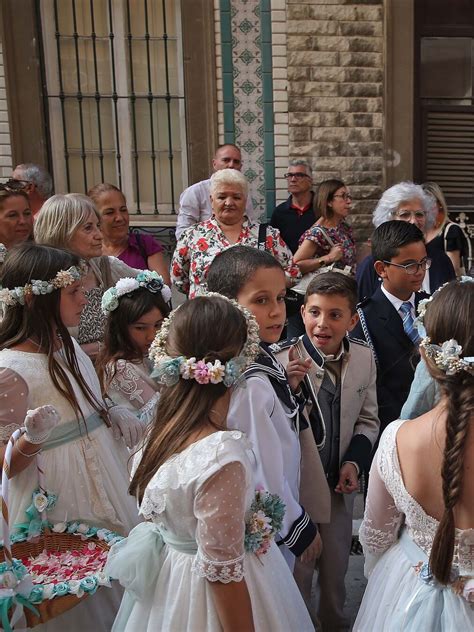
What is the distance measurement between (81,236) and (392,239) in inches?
61.8

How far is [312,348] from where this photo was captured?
8.78 feet

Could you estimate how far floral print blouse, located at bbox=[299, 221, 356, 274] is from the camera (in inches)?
201

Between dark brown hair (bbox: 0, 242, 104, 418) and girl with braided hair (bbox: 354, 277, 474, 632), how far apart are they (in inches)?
45.2

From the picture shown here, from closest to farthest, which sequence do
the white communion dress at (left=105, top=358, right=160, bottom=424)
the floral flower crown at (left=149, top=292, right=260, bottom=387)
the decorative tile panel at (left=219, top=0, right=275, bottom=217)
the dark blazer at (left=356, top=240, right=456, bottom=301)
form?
the floral flower crown at (left=149, top=292, right=260, bottom=387) → the white communion dress at (left=105, top=358, right=160, bottom=424) → the dark blazer at (left=356, top=240, right=456, bottom=301) → the decorative tile panel at (left=219, top=0, right=275, bottom=217)

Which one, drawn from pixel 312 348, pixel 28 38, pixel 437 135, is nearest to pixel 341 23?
pixel 437 135

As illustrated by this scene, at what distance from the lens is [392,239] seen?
3.19 meters

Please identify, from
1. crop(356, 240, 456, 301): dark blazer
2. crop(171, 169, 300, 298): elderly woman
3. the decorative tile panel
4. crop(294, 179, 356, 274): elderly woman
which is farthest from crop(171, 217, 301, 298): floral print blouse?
the decorative tile panel

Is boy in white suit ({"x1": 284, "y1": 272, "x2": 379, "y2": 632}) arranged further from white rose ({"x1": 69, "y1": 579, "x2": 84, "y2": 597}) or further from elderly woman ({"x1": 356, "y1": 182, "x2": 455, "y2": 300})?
A: elderly woman ({"x1": 356, "y1": 182, "x2": 455, "y2": 300})

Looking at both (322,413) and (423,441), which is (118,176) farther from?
(423,441)

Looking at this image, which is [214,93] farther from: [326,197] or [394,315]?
[394,315]

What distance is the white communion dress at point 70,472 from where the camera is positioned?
2188 mm

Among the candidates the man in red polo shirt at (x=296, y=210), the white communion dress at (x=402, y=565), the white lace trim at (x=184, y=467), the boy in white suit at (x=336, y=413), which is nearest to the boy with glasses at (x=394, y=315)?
the boy in white suit at (x=336, y=413)

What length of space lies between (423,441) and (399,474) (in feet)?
0.39

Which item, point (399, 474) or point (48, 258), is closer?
point (399, 474)
